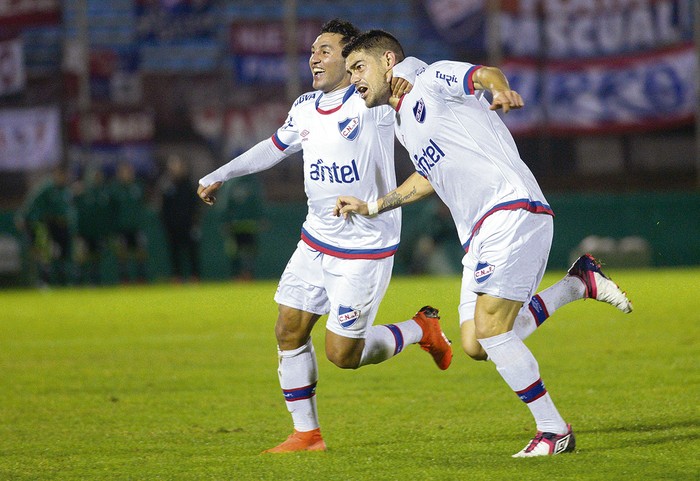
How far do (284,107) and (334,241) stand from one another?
17.5 m

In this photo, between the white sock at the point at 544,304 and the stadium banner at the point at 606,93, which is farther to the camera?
the stadium banner at the point at 606,93

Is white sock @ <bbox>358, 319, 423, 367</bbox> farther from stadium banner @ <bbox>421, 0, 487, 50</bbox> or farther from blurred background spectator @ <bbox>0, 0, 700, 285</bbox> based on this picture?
stadium banner @ <bbox>421, 0, 487, 50</bbox>

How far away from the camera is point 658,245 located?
67.7ft

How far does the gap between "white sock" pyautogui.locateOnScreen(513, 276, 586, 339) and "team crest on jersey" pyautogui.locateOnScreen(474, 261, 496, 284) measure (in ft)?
2.05

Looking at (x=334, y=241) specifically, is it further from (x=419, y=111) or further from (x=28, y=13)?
(x=28, y=13)

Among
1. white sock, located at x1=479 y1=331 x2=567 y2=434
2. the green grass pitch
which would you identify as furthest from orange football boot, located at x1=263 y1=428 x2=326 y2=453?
white sock, located at x1=479 y1=331 x2=567 y2=434

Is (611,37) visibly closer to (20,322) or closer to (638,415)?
(20,322)

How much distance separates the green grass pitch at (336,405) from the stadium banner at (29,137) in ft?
30.1

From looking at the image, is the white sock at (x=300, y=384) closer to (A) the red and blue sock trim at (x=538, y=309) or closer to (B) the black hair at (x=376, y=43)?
(A) the red and blue sock trim at (x=538, y=309)

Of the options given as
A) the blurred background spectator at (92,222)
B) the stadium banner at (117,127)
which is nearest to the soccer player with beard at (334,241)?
the blurred background spectator at (92,222)

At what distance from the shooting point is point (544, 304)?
6.30 metres

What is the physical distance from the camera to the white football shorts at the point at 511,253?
5449mm

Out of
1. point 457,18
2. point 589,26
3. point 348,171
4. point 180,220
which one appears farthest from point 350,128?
point 457,18

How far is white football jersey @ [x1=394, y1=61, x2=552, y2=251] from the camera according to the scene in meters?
5.57
